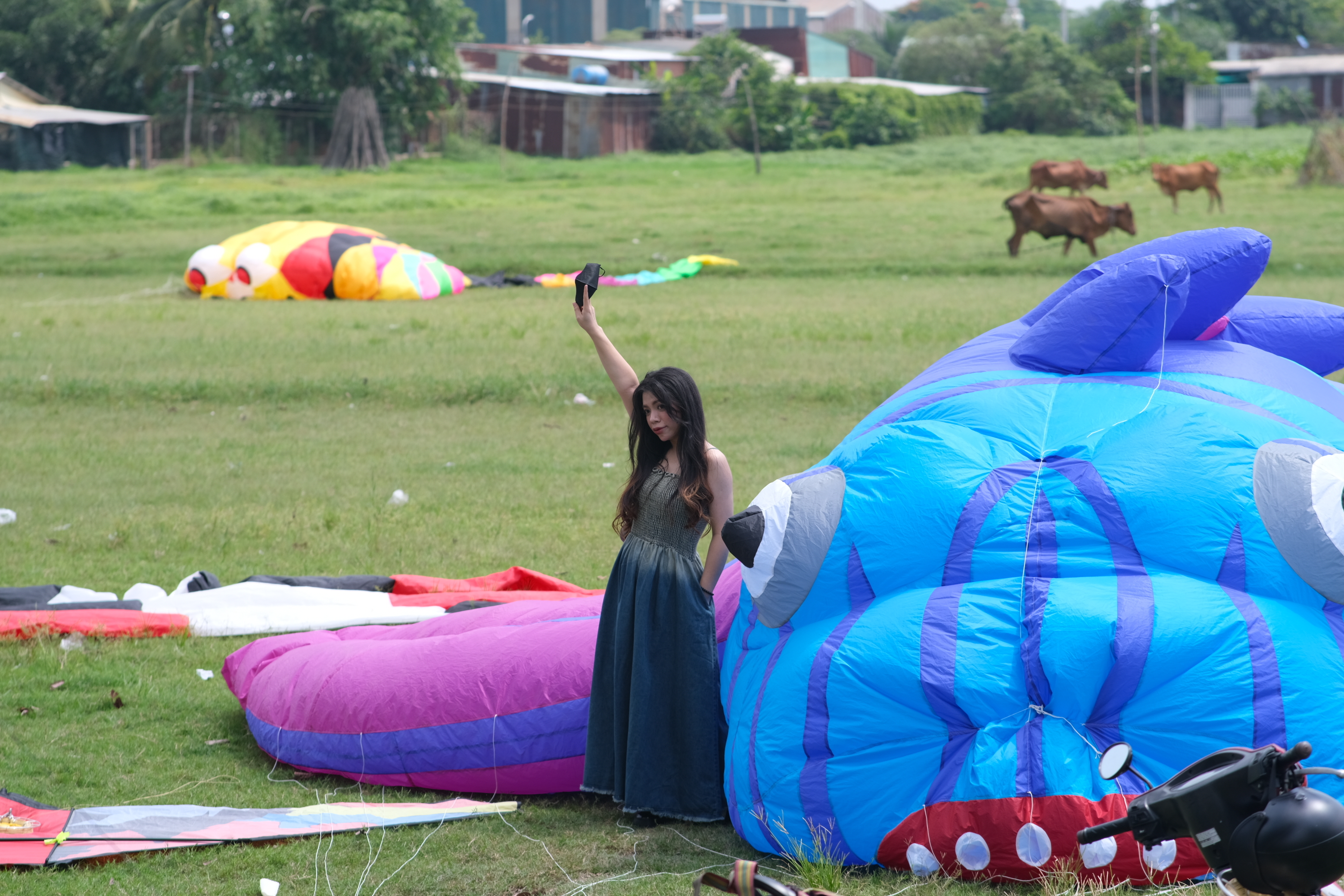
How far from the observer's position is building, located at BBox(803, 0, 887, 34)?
9625 centimetres

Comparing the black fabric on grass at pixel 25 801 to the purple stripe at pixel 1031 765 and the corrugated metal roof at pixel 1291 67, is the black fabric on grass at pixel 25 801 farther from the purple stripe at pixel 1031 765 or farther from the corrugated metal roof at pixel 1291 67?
the corrugated metal roof at pixel 1291 67

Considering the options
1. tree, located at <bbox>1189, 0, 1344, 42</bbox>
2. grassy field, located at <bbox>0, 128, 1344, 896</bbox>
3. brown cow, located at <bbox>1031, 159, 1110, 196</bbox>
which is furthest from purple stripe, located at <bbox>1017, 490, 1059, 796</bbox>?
tree, located at <bbox>1189, 0, 1344, 42</bbox>

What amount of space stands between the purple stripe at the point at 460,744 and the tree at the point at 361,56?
33.7 meters

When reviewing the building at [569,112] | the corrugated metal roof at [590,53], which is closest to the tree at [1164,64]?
the corrugated metal roof at [590,53]

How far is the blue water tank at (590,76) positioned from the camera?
47281mm

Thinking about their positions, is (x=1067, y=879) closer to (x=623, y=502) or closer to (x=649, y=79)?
(x=623, y=502)

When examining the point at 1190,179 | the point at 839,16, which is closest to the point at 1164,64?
the point at 1190,179

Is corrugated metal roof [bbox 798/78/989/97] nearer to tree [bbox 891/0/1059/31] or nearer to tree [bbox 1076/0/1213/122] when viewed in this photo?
tree [bbox 1076/0/1213/122]

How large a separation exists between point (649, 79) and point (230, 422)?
4006 centimetres

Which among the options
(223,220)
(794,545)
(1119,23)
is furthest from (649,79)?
(794,545)

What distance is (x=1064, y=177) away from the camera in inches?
1010

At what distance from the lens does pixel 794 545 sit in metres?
3.62

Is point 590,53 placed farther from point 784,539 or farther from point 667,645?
point 784,539

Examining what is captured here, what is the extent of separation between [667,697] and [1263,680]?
159cm
